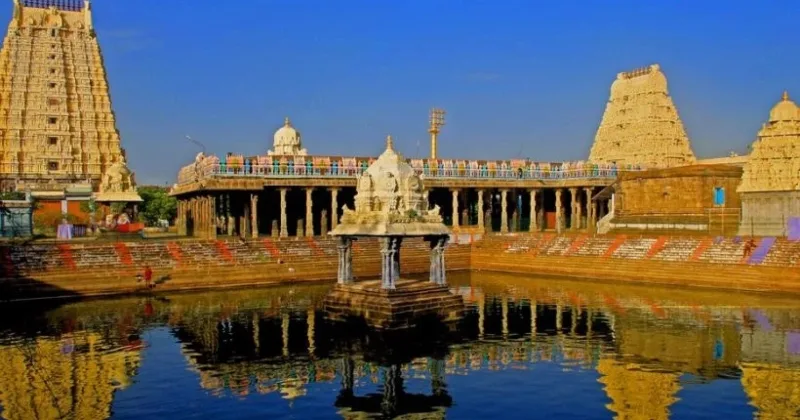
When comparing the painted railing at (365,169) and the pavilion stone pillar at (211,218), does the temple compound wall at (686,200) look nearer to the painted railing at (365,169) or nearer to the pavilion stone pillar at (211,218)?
the painted railing at (365,169)

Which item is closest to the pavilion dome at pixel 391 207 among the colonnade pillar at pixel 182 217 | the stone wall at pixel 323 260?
the stone wall at pixel 323 260

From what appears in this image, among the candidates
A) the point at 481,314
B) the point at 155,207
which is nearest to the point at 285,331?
the point at 481,314

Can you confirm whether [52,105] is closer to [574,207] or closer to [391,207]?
[574,207]

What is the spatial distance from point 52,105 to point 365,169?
124 feet

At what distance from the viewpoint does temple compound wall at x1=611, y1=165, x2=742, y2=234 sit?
142 feet

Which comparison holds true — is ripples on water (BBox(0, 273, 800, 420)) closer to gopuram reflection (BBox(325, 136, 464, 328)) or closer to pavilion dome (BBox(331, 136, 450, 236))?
gopuram reflection (BBox(325, 136, 464, 328))

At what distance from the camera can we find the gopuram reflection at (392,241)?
24.9m

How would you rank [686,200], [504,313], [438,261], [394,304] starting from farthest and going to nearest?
[686,200]
[504,313]
[438,261]
[394,304]

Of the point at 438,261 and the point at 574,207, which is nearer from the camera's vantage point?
the point at 438,261

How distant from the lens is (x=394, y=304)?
24281 millimetres

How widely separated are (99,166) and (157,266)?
129 ft

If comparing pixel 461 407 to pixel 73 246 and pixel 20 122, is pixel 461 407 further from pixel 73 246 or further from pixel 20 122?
pixel 20 122

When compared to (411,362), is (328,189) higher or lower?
higher

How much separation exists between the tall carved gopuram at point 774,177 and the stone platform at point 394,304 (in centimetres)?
2034
